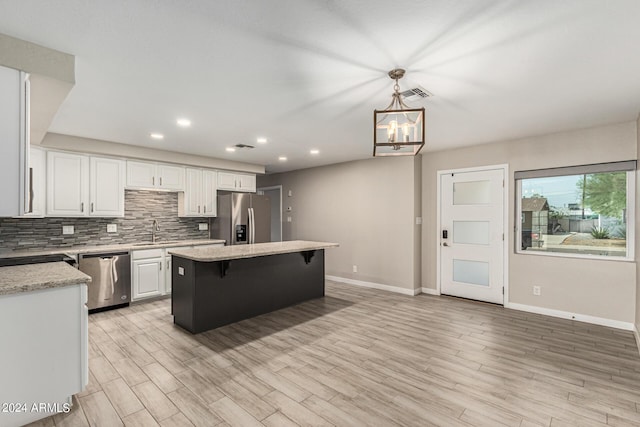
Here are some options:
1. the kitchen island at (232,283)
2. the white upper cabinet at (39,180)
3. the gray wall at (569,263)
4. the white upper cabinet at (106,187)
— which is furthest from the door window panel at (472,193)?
the white upper cabinet at (39,180)

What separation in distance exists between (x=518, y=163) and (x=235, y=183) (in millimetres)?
4811

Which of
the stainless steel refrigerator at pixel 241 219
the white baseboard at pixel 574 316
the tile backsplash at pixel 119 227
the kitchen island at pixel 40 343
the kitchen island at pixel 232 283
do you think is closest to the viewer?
the kitchen island at pixel 40 343

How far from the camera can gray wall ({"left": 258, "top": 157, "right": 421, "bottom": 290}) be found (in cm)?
520

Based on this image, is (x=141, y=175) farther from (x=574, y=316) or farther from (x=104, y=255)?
(x=574, y=316)

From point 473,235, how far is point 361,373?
318 centimetres

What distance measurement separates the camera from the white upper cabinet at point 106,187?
434 cm

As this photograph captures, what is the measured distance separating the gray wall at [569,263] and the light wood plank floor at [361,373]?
0.28 metres

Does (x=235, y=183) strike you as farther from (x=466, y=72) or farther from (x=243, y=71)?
(x=466, y=72)

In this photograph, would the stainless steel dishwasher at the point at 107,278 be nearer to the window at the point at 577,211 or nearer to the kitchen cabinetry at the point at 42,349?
the kitchen cabinetry at the point at 42,349

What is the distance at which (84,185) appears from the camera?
4258mm

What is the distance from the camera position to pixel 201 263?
3.41 m

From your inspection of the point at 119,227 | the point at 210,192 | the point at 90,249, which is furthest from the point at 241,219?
the point at 90,249

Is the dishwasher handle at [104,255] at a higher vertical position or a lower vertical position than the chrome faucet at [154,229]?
lower

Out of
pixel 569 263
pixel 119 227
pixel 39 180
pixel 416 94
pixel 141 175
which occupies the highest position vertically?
pixel 416 94
